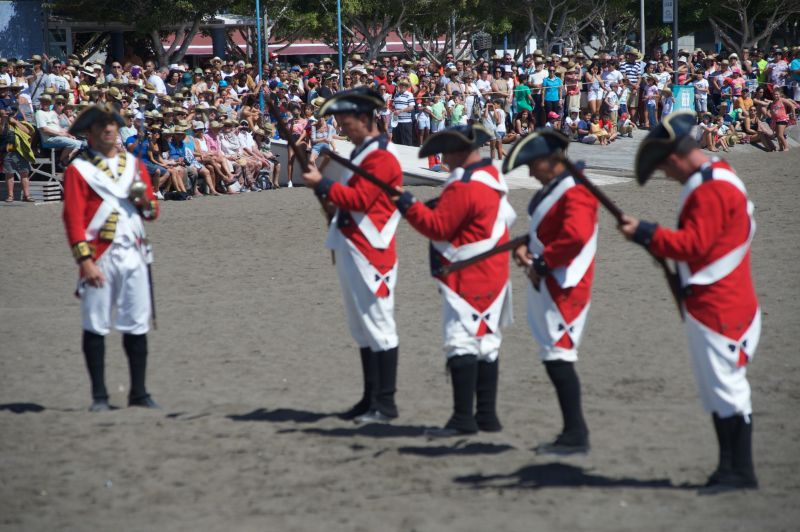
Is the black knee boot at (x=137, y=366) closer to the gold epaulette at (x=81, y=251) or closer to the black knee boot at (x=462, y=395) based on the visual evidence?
the gold epaulette at (x=81, y=251)

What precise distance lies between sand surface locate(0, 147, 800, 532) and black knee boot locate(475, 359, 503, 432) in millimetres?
149

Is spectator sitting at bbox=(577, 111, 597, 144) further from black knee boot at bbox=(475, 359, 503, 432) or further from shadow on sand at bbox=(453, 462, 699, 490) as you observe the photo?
shadow on sand at bbox=(453, 462, 699, 490)

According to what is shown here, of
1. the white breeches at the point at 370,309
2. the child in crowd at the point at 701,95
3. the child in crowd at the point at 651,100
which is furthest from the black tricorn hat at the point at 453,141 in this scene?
the child in crowd at the point at 701,95

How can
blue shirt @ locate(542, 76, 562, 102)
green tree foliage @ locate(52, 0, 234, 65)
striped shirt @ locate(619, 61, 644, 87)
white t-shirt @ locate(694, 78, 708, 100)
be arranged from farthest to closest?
green tree foliage @ locate(52, 0, 234, 65) < striped shirt @ locate(619, 61, 644, 87) < white t-shirt @ locate(694, 78, 708, 100) < blue shirt @ locate(542, 76, 562, 102)

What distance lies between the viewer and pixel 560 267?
20.2 feet

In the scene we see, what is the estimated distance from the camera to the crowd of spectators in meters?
19.5

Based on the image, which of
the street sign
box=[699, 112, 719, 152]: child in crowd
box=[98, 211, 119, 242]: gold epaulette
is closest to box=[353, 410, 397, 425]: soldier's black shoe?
box=[98, 211, 119, 242]: gold epaulette

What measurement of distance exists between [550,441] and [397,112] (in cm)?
1961

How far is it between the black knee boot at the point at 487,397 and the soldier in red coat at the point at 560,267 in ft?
1.69

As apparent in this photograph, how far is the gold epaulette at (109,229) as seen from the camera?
7184 mm

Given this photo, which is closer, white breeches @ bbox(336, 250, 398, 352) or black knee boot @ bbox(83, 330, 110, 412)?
white breeches @ bbox(336, 250, 398, 352)

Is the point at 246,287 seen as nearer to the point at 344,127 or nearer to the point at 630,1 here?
the point at 344,127

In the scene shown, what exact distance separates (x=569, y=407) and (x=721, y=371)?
104cm

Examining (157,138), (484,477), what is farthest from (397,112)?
(484,477)
